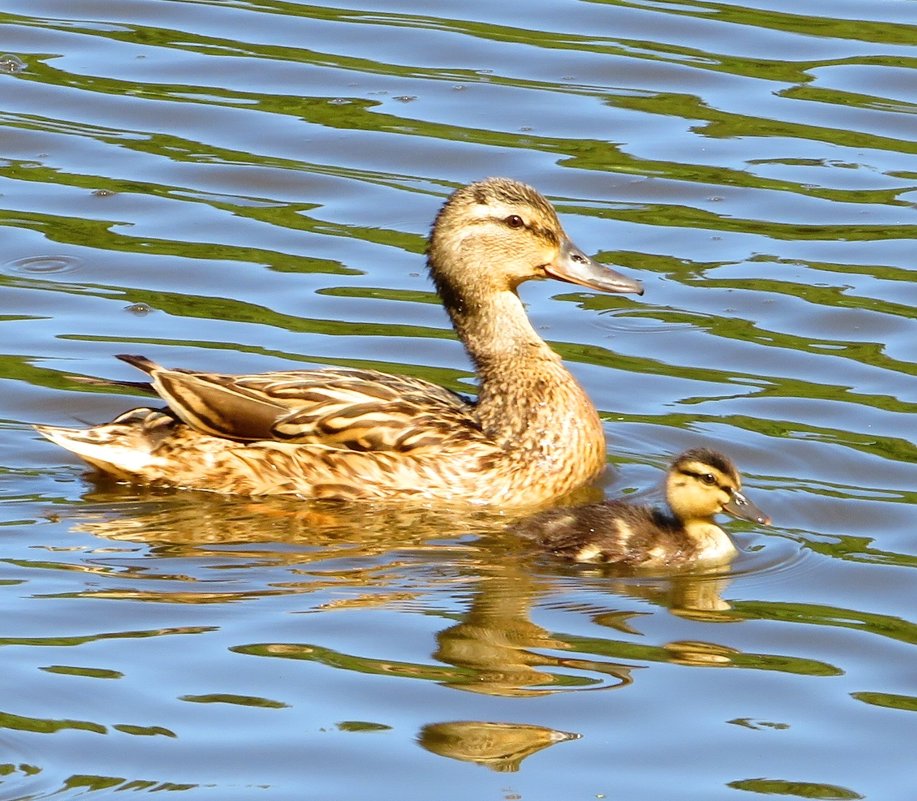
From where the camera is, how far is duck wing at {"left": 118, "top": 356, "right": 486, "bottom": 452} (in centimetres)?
929

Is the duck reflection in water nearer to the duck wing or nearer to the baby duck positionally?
the baby duck

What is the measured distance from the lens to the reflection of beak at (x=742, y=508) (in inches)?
334

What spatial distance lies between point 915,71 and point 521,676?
761 cm

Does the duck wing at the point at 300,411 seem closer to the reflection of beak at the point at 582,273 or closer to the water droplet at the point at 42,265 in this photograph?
the reflection of beak at the point at 582,273

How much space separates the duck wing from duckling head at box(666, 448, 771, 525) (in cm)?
120

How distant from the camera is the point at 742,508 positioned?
8.52 metres

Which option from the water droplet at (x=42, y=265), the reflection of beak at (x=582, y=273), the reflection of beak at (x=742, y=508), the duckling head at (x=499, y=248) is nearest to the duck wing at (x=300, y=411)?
the duckling head at (x=499, y=248)

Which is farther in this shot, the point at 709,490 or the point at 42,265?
the point at 42,265

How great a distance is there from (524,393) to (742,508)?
1.46m

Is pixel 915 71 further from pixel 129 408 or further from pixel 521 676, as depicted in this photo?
pixel 521 676

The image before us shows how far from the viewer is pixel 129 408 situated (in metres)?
10.2

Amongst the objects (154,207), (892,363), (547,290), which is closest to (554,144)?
(547,290)

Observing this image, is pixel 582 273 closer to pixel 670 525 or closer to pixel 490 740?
pixel 670 525

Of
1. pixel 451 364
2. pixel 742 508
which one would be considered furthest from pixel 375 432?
pixel 742 508
